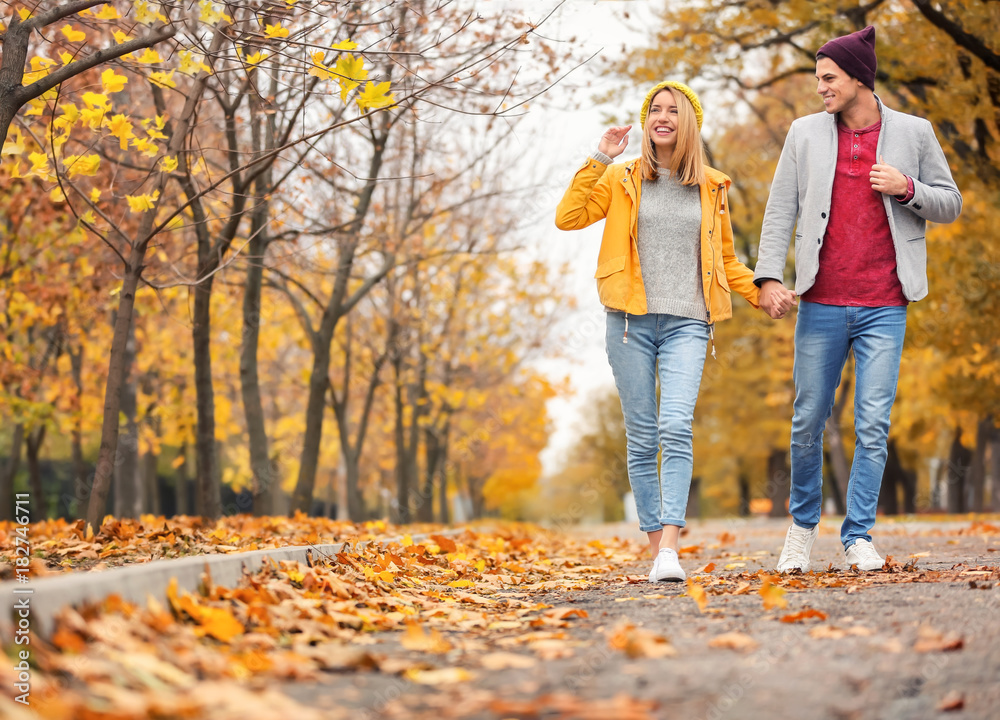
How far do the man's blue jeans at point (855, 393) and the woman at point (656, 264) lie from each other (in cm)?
50

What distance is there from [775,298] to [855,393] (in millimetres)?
635

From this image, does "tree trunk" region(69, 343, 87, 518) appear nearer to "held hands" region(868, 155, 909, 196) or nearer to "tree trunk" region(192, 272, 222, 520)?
"tree trunk" region(192, 272, 222, 520)

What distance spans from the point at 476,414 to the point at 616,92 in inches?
633

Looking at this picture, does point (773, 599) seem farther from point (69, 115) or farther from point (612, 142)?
point (69, 115)

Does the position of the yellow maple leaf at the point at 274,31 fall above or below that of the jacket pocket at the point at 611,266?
above

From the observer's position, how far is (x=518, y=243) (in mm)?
15312

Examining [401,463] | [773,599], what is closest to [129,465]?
[401,463]

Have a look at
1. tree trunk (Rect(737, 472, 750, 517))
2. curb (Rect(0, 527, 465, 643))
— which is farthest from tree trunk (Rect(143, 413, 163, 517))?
tree trunk (Rect(737, 472, 750, 517))

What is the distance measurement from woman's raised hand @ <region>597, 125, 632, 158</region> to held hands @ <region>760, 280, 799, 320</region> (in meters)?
1.08

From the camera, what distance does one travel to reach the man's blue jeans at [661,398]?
4.61 metres

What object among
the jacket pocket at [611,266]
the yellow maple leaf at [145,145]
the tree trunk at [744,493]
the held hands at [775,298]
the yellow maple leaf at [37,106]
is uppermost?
the yellow maple leaf at [37,106]

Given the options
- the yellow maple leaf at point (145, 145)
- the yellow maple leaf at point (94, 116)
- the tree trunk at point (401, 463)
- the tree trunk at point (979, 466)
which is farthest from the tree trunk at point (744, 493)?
the yellow maple leaf at point (94, 116)

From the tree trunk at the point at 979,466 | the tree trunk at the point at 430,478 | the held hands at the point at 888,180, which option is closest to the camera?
the held hands at the point at 888,180

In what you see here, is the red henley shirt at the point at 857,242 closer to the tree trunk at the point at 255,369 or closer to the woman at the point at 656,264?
the woman at the point at 656,264
